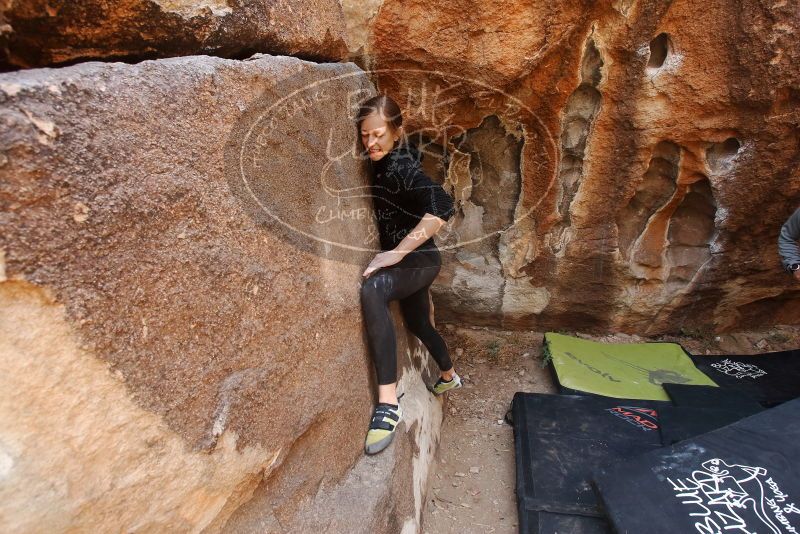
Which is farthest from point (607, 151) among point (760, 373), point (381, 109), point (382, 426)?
point (382, 426)

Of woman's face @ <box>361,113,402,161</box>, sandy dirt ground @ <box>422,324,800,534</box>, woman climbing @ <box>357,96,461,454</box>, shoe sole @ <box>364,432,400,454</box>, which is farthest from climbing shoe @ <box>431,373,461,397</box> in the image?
woman's face @ <box>361,113,402,161</box>

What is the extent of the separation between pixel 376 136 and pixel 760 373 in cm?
247

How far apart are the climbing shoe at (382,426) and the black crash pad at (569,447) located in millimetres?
633

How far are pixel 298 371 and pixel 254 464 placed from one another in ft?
0.83

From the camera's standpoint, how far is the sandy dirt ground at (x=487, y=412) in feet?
6.29

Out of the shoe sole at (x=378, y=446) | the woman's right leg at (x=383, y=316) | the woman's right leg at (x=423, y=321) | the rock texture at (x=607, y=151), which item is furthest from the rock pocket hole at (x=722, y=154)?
the shoe sole at (x=378, y=446)

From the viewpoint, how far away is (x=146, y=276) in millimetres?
881

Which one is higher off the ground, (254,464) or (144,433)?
(144,433)

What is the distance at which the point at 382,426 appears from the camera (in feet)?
5.28

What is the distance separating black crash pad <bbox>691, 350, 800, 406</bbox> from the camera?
2.44 m

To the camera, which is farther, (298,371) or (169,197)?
(298,371)

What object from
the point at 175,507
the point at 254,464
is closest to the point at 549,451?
the point at 254,464

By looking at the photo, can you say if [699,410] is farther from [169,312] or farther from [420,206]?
Result: [169,312]

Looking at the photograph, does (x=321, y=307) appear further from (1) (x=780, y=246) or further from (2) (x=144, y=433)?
(1) (x=780, y=246)
